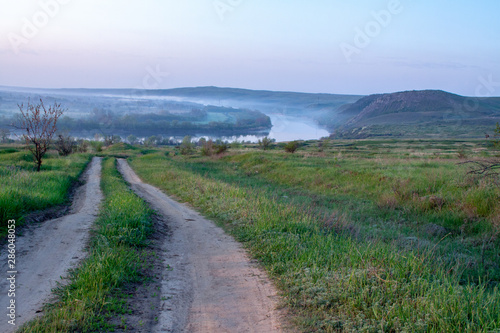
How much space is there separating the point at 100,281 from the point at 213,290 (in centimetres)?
156

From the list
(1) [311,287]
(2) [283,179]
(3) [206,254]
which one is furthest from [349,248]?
(2) [283,179]

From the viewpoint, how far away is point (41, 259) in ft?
19.7

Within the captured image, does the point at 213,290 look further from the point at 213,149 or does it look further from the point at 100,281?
the point at 213,149

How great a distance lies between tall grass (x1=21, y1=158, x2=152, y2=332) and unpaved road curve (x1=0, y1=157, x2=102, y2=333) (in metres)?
0.23

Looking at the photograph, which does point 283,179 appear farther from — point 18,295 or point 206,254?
point 18,295

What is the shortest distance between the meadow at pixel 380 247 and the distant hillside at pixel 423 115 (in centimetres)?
7523

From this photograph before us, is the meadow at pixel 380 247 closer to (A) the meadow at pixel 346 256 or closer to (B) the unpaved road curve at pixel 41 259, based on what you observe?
(A) the meadow at pixel 346 256

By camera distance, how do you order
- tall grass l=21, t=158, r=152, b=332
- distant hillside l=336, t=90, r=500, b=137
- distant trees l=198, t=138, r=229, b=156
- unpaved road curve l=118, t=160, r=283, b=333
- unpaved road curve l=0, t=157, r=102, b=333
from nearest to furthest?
1. tall grass l=21, t=158, r=152, b=332
2. unpaved road curve l=118, t=160, r=283, b=333
3. unpaved road curve l=0, t=157, r=102, b=333
4. distant trees l=198, t=138, r=229, b=156
5. distant hillside l=336, t=90, r=500, b=137

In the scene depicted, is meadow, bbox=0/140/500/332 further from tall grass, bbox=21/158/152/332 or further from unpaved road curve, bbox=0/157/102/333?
unpaved road curve, bbox=0/157/102/333

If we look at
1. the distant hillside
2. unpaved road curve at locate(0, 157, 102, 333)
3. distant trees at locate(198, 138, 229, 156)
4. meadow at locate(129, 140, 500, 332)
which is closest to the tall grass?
unpaved road curve at locate(0, 157, 102, 333)

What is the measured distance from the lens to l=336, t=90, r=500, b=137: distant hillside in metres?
93.5

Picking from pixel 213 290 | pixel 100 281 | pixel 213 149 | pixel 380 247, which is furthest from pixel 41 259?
pixel 213 149

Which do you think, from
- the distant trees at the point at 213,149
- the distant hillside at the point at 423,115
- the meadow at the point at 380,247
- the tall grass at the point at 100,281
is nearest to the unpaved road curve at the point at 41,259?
the tall grass at the point at 100,281

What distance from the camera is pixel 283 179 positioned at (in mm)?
22688
